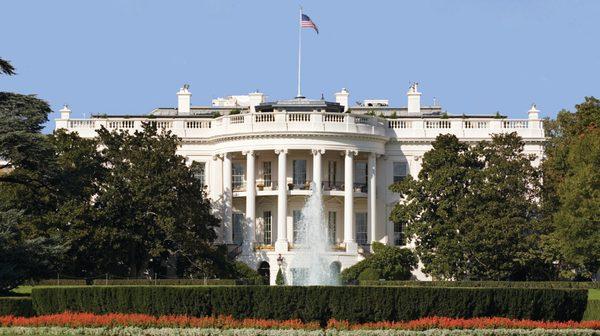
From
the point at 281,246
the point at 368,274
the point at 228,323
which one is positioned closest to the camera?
A: the point at 228,323

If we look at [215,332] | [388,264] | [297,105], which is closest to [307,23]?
[297,105]

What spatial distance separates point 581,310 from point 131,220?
111 feet

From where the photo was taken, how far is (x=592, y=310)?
53.2 metres

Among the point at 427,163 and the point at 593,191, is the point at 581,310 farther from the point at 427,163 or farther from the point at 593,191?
the point at 427,163

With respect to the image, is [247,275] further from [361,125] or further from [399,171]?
[399,171]

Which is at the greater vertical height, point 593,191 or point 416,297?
point 593,191

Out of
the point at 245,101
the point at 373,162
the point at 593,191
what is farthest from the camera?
the point at 245,101

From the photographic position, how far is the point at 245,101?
102312 millimetres

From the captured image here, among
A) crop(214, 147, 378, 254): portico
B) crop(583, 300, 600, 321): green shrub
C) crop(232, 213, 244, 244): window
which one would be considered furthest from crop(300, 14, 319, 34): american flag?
crop(583, 300, 600, 321): green shrub

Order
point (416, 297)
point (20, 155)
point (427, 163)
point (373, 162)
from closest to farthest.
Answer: point (416, 297)
point (20, 155)
point (427, 163)
point (373, 162)

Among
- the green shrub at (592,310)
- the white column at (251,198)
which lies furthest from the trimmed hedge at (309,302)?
the white column at (251,198)

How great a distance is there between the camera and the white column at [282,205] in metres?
86.6

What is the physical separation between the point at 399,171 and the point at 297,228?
806cm

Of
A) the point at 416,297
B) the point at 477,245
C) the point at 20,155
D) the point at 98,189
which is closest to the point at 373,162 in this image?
the point at 477,245
